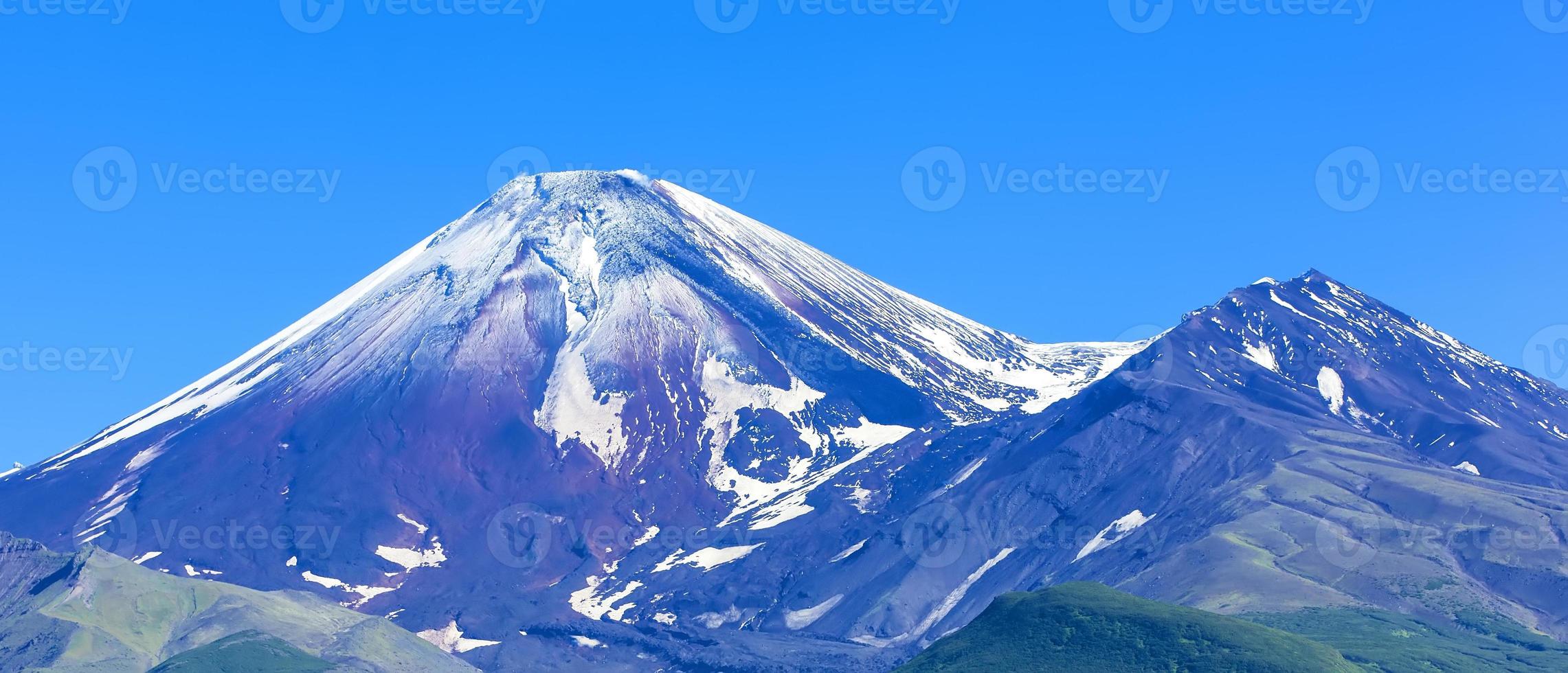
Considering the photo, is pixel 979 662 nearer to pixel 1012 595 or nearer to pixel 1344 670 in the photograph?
pixel 1012 595

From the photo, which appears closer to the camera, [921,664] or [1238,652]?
[1238,652]

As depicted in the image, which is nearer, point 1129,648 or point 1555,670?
point 1129,648

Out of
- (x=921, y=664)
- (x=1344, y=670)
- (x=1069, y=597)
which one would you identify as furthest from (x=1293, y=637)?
(x=921, y=664)

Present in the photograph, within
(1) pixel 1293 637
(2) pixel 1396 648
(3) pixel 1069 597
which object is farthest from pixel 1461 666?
(3) pixel 1069 597

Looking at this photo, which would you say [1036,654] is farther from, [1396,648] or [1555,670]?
[1555,670]

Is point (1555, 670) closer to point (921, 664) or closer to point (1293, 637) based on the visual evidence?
point (1293, 637)

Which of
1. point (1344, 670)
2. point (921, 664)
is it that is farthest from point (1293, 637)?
point (921, 664)
